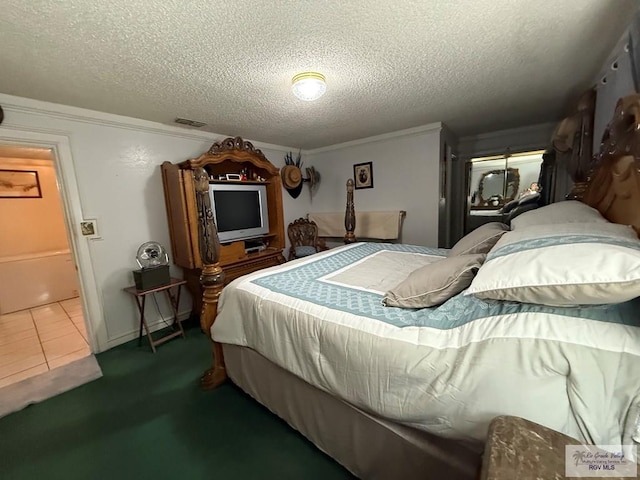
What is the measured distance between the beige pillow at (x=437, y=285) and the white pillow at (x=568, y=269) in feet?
0.44

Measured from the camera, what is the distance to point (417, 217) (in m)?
3.45

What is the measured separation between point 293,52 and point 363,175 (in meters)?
2.44

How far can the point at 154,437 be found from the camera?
1429 mm

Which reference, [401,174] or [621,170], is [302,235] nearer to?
[401,174]

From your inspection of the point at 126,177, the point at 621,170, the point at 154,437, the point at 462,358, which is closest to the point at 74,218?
the point at 126,177

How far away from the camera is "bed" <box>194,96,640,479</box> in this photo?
705 mm

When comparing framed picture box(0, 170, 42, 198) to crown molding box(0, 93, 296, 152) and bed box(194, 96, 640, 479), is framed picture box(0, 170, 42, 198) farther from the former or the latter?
bed box(194, 96, 640, 479)

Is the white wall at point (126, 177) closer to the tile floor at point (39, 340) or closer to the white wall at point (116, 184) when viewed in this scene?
the white wall at point (116, 184)

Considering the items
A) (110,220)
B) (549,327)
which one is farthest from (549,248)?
(110,220)

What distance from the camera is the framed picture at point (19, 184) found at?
3.55 metres

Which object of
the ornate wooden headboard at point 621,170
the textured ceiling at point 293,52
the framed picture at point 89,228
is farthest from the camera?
the framed picture at point 89,228

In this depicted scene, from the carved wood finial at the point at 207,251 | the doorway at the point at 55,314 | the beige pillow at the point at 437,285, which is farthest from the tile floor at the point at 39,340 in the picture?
the beige pillow at the point at 437,285

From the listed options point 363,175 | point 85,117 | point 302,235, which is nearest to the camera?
point 85,117

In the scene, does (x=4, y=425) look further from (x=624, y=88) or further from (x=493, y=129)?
(x=493, y=129)
